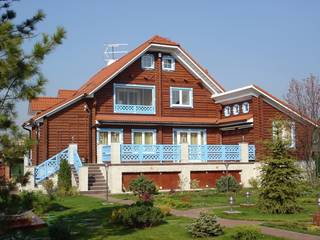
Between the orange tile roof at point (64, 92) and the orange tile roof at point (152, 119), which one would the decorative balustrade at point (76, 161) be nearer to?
the orange tile roof at point (152, 119)

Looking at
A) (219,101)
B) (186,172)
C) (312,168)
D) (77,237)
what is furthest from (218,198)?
(219,101)

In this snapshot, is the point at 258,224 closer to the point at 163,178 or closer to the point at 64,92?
the point at 163,178

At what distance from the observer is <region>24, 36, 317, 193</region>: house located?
2673cm

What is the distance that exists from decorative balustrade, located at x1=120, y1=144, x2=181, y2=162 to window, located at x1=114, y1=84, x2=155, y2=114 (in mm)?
4365

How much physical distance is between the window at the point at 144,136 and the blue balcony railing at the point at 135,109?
1166 mm

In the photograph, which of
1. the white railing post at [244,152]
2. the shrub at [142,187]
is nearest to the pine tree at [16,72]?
the shrub at [142,187]

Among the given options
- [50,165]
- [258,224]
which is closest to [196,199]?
[258,224]

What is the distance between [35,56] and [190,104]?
2525cm

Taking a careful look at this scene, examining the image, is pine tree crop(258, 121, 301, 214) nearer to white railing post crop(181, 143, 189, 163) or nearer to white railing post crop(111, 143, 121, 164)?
white railing post crop(111, 143, 121, 164)

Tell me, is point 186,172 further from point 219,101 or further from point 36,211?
point 36,211

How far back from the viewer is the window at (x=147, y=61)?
31922mm

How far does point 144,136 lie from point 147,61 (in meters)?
4.69

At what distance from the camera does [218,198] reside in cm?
2158

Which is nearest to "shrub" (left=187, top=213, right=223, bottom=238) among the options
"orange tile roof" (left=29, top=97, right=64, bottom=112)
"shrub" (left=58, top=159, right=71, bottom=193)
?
"shrub" (left=58, top=159, right=71, bottom=193)
